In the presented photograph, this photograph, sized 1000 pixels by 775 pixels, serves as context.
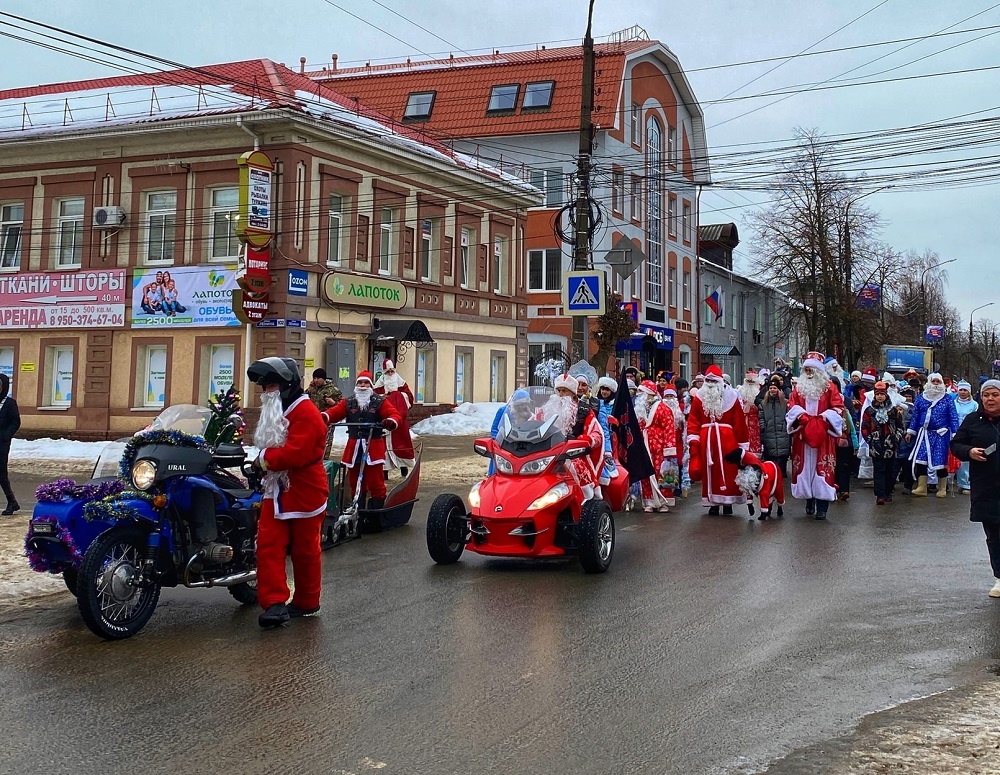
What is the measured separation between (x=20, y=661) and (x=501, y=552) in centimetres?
422

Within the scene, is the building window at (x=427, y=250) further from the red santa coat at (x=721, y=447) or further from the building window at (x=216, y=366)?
the red santa coat at (x=721, y=447)

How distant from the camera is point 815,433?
46.6ft

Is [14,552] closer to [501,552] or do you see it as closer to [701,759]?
[501,552]

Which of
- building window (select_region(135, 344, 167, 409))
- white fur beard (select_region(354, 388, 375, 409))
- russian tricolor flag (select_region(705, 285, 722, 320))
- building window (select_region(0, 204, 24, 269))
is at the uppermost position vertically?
russian tricolor flag (select_region(705, 285, 722, 320))

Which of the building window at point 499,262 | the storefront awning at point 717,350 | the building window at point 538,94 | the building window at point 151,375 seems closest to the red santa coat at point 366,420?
the building window at point 151,375

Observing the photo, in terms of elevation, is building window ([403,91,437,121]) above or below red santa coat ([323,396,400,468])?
above

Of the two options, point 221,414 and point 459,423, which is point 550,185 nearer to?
point 459,423

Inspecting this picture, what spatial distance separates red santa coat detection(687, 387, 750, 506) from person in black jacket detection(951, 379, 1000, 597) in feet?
16.8

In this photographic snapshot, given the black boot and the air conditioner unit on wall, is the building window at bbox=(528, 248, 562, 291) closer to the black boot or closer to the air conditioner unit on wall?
the air conditioner unit on wall

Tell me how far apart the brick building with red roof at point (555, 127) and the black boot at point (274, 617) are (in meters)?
31.8

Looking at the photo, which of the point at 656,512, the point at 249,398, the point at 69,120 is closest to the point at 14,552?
the point at 656,512

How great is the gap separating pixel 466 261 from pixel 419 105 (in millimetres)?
12966

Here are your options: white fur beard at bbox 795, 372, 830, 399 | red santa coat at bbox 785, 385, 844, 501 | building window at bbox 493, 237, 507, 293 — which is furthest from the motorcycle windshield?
building window at bbox 493, 237, 507, 293

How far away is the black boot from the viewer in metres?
7.16
